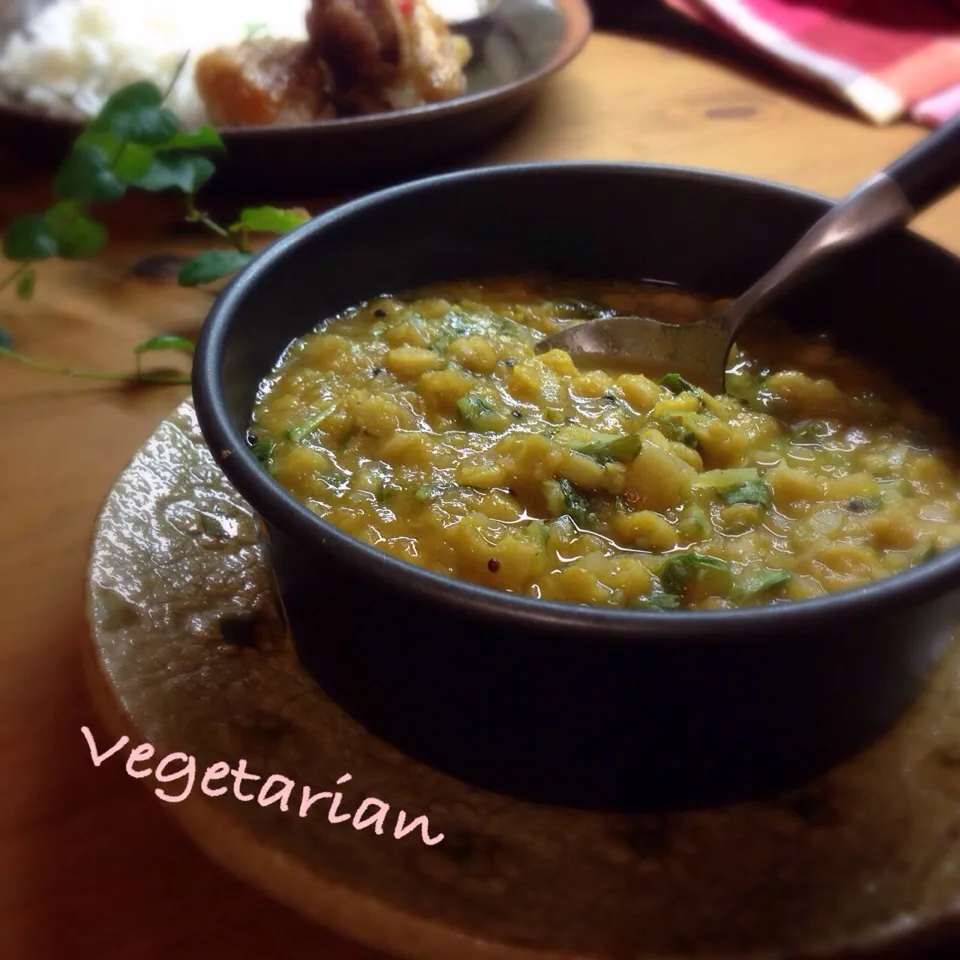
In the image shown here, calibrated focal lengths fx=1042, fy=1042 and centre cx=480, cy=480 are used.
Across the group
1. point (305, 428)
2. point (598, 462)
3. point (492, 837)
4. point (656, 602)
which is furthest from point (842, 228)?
point (492, 837)

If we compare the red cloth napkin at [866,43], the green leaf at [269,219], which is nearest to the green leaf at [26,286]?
the green leaf at [269,219]

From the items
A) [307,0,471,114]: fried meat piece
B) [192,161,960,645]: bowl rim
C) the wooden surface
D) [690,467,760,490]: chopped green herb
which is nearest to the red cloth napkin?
the wooden surface

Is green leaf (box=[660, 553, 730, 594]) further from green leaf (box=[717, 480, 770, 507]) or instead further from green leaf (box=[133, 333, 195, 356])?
green leaf (box=[133, 333, 195, 356])

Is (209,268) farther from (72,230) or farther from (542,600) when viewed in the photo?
(542,600)

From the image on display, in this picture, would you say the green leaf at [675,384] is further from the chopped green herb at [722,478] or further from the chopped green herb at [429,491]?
the chopped green herb at [429,491]

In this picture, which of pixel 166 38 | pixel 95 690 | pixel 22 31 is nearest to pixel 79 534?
pixel 95 690

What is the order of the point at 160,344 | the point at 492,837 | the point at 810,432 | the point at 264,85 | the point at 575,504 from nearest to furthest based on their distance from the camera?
the point at 492,837, the point at 575,504, the point at 810,432, the point at 160,344, the point at 264,85

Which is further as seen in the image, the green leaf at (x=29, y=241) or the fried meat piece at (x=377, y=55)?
the fried meat piece at (x=377, y=55)
